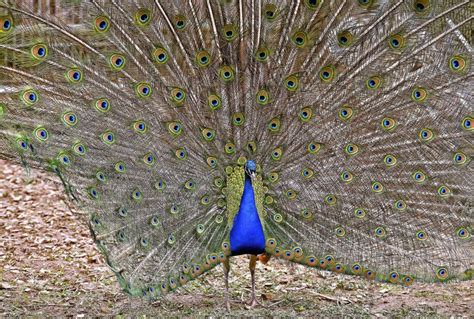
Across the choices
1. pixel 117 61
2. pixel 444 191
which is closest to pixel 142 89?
pixel 117 61

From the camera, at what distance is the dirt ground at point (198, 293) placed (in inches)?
215

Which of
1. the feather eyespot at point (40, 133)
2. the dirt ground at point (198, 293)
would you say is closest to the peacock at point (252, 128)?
the feather eyespot at point (40, 133)

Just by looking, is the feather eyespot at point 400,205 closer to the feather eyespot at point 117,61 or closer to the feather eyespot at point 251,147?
the feather eyespot at point 251,147

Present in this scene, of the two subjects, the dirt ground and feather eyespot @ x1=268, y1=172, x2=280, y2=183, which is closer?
feather eyespot @ x1=268, y1=172, x2=280, y2=183

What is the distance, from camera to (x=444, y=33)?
440cm

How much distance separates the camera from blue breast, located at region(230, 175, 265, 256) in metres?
4.83

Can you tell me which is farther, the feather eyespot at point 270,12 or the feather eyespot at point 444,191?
the feather eyespot at point 444,191

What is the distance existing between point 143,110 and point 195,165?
0.54m

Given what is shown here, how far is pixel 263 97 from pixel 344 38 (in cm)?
67

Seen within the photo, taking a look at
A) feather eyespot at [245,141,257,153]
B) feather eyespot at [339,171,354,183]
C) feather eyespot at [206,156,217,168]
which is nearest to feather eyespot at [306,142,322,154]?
feather eyespot at [339,171,354,183]

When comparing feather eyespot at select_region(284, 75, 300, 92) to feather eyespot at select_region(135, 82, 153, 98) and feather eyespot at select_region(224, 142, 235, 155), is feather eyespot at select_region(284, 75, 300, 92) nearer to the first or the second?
feather eyespot at select_region(224, 142, 235, 155)

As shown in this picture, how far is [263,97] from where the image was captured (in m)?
4.70

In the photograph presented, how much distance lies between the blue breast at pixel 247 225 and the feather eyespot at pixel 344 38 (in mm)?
1131

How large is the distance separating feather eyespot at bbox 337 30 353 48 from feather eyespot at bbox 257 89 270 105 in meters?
0.60
